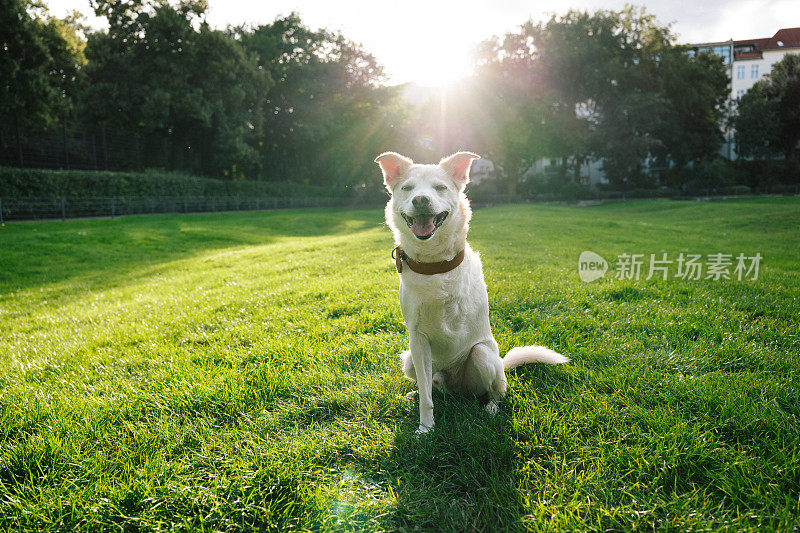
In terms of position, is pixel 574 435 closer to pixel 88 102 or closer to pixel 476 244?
pixel 476 244

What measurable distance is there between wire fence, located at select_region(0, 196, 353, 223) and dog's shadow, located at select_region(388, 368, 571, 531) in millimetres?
22080

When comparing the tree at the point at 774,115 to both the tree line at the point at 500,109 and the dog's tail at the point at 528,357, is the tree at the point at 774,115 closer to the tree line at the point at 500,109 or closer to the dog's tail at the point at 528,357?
the tree line at the point at 500,109

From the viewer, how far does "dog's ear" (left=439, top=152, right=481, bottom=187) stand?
2.81 meters

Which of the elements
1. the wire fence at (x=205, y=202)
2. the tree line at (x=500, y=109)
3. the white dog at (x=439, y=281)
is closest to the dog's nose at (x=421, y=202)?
the white dog at (x=439, y=281)

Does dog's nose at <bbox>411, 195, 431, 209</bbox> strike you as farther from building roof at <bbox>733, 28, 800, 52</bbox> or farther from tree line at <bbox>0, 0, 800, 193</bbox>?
building roof at <bbox>733, 28, 800, 52</bbox>

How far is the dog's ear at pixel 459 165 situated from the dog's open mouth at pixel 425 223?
0.45 metres

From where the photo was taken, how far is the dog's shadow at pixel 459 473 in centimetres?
197

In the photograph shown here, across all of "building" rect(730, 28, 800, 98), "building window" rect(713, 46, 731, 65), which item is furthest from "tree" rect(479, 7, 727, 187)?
"building" rect(730, 28, 800, 98)

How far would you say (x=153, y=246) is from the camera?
1399 cm

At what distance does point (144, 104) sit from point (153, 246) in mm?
17234

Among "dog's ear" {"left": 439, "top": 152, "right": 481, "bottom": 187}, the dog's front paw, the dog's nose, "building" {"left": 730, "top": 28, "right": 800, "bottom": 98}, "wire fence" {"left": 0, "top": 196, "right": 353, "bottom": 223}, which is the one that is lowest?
the dog's front paw

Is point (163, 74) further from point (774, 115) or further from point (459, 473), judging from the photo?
point (774, 115)

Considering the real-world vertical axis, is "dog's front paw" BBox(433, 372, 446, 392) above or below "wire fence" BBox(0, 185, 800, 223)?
below

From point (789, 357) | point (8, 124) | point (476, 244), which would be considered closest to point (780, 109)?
point (476, 244)
